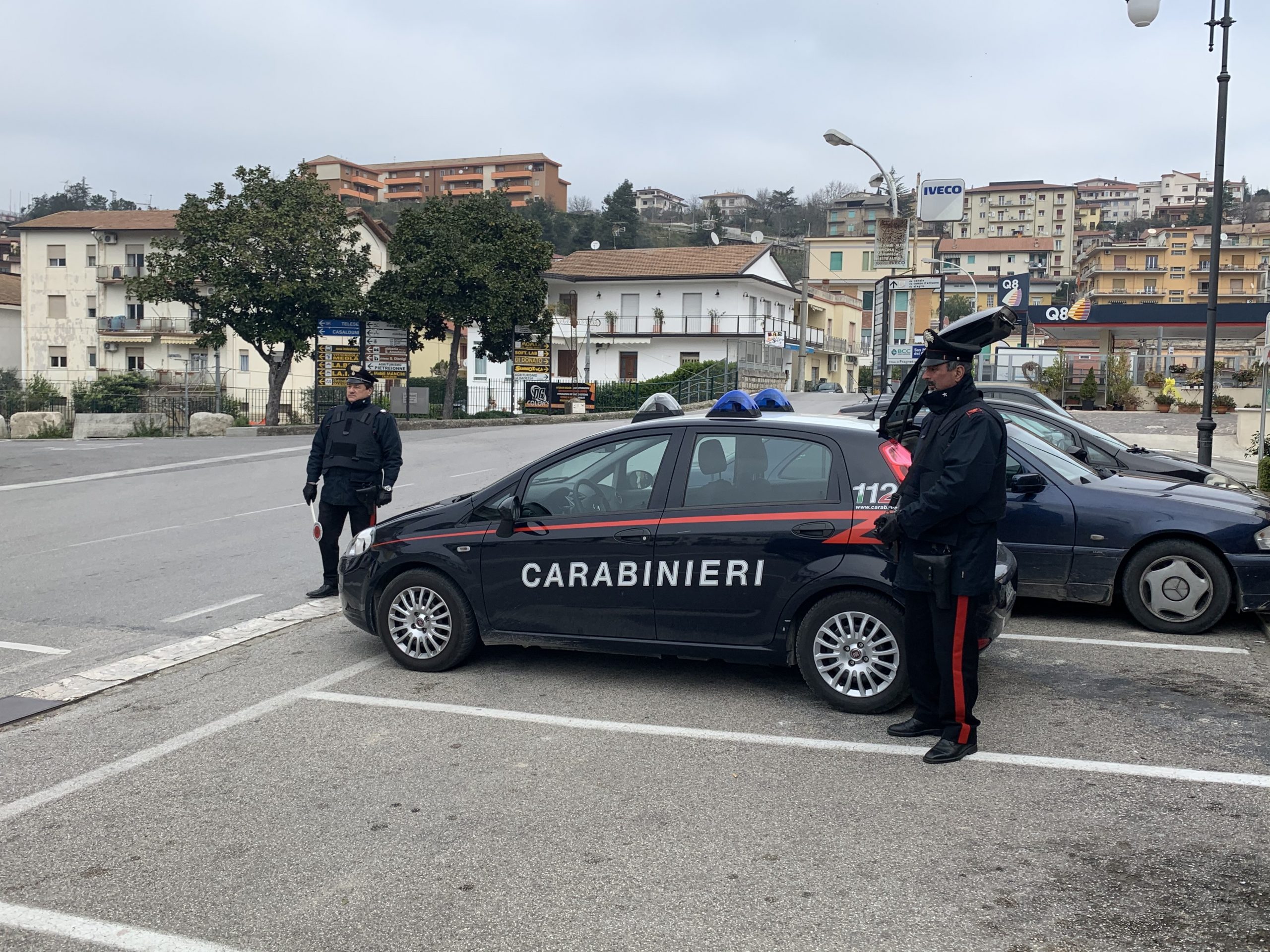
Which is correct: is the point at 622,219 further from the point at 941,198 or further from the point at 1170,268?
the point at 941,198

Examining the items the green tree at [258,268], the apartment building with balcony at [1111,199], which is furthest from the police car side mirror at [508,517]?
the apartment building with balcony at [1111,199]

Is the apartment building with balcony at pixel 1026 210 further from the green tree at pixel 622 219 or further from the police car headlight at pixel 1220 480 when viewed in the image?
the police car headlight at pixel 1220 480

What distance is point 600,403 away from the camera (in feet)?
160

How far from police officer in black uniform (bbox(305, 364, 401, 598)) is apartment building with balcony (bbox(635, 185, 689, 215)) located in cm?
15012

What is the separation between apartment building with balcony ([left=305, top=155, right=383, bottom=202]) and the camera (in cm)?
13600

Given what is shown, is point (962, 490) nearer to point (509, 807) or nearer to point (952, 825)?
point (952, 825)

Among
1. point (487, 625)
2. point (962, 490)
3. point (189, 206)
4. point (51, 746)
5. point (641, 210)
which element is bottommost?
point (51, 746)

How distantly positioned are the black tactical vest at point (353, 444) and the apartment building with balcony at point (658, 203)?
150 m

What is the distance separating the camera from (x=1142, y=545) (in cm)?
706

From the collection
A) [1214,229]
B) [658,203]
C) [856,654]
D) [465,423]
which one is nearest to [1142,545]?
[856,654]

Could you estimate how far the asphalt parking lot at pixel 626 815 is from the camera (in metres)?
3.29

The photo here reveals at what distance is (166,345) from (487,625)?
200 feet

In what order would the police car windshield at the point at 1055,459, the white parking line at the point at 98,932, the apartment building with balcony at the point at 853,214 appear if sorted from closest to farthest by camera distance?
the white parking line at the point at 98,932, the police car windshield at the point at 1055,459, the apartment building with balcony at the point at 853,214

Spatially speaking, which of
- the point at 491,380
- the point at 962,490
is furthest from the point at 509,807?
the point at 491,380
